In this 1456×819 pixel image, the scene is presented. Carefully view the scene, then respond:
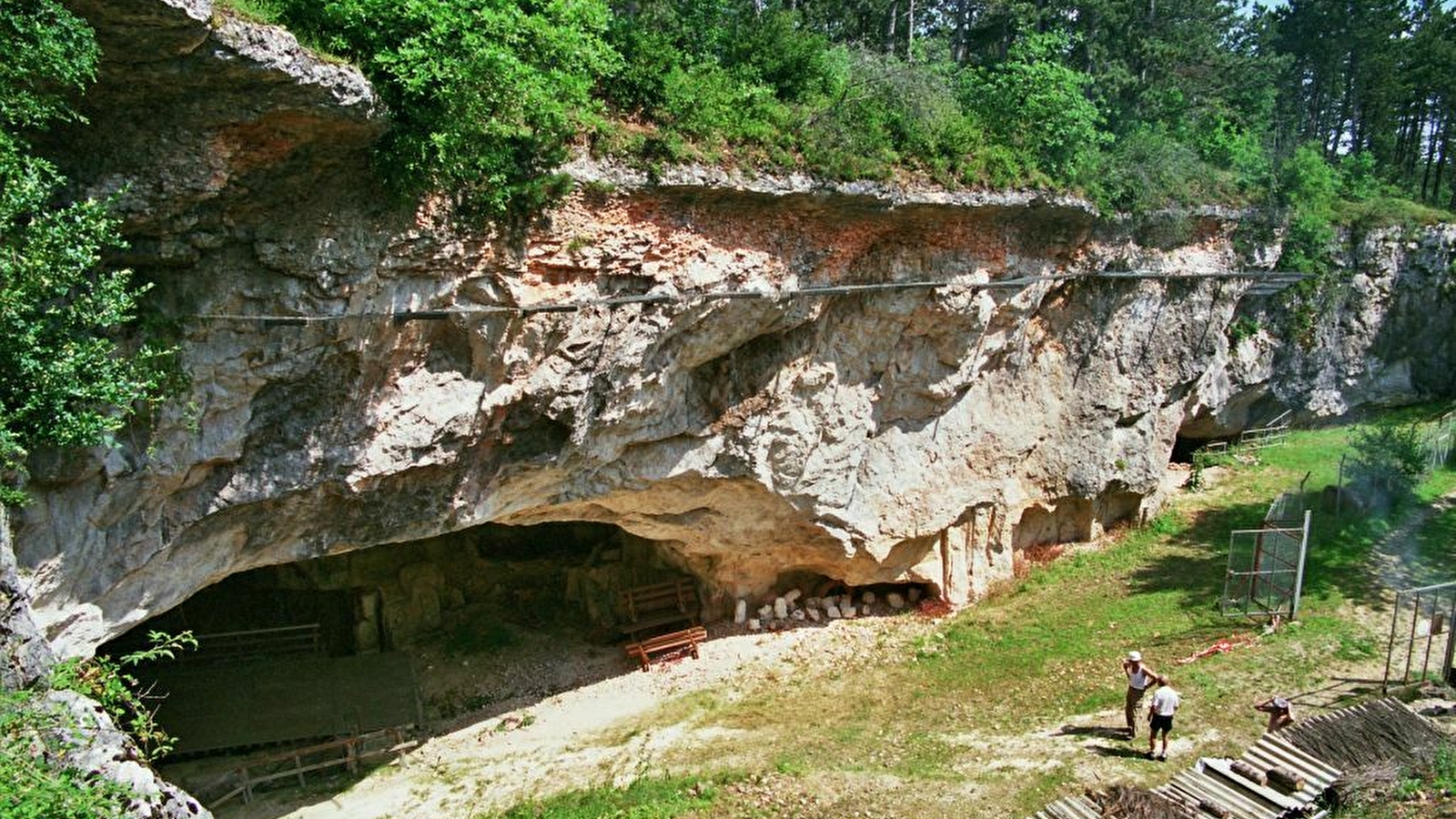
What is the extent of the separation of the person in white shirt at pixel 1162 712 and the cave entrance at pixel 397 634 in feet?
28.5

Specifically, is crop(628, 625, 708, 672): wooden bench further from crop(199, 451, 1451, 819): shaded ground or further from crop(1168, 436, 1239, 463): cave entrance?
crop(1168, 436, 1239, 463): cave entrance

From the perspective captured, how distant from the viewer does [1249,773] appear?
1027 cm

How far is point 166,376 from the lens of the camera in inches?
379

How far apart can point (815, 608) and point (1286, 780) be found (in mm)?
9113

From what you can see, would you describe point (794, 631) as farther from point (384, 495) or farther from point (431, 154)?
point (431, 154)

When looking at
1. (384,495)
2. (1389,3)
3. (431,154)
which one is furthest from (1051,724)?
(1389,3)

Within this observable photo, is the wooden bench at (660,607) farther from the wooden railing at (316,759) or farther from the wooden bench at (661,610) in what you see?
the wooden railing at (316,759)

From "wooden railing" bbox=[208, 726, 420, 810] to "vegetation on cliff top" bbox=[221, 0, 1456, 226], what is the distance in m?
8.20

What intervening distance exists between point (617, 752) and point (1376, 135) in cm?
3326

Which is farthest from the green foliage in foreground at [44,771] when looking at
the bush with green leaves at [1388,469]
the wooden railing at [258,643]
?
the bush with green leaves at [1388,469]

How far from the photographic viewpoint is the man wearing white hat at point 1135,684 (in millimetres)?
11562

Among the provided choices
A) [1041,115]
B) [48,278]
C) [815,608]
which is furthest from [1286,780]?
[48,278]

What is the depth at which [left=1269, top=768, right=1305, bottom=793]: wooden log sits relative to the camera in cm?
991

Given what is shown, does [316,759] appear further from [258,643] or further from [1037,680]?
[1037,680]
